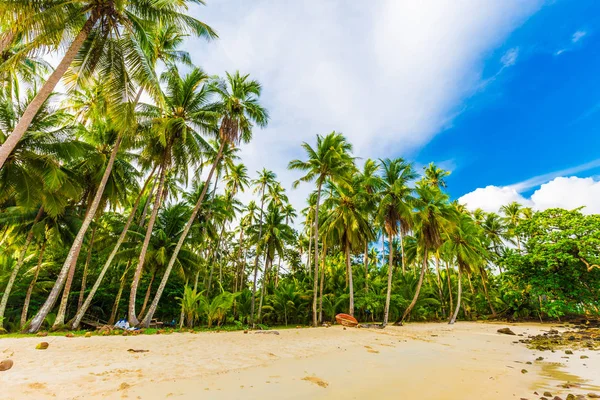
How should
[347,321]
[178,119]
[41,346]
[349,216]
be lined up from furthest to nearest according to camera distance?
[349,216], [347,321], [178,119], [41,346]

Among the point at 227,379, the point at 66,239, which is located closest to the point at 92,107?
the point at 66,239

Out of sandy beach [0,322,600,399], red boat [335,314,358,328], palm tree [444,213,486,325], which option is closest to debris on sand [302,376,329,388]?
sandy beach [0,322,600,399]

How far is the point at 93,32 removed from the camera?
26.0ft

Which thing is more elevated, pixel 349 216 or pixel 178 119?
pixel 178 119

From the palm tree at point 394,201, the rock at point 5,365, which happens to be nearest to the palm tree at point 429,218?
the palm tree at point 394,201

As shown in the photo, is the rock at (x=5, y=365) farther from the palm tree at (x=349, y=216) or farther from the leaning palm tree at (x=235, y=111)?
the palm tree at (x=349, y=216)

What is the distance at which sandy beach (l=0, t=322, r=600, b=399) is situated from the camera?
3.52 meters

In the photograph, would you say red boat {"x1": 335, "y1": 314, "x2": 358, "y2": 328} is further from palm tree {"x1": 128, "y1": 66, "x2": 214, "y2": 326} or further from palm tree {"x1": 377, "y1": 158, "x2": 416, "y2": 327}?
palm tree {"x1": 128, "y1": 66, "x2": 214, "y2": 326}

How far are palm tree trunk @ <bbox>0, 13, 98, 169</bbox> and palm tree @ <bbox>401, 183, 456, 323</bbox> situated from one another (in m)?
18.0

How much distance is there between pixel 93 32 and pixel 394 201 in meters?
16.5

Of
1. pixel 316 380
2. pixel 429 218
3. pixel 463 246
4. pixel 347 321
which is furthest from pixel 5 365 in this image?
pixel 463 246

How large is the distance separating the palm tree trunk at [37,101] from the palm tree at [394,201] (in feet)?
52.0

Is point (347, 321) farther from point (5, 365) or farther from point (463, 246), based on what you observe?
point (5, 365)

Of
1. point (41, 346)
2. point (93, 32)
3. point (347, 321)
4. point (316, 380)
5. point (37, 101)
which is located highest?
point (93, 32)
